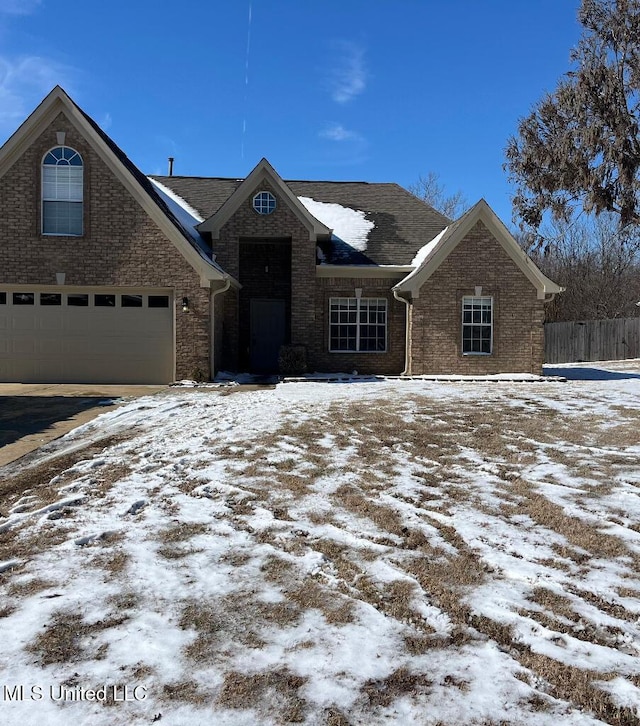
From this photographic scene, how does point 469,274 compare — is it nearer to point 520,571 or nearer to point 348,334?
point 348,334

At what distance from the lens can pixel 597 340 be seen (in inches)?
1037

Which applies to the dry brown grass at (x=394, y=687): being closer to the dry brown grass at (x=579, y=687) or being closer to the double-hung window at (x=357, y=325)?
the dry brown grass at (x=579, y=687)

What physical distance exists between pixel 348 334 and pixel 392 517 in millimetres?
12706

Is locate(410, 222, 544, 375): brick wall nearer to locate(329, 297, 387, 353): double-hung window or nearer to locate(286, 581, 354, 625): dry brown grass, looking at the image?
locate(329, 297, 387, 353): double-hung window

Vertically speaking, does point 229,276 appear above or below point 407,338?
Answer: above

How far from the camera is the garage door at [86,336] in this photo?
13.5m

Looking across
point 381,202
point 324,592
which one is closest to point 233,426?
point 324,592

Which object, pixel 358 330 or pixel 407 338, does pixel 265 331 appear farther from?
pixel 407 338

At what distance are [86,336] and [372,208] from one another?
11159 millimetres

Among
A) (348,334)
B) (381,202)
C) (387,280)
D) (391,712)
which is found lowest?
(391,712)

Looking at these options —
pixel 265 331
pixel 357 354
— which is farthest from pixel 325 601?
pixel 265 331

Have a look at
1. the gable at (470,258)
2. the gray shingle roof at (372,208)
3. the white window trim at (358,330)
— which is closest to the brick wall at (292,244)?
the white window trim at (358,330)

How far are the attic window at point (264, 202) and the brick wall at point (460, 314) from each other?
509 cm

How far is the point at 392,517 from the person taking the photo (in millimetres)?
4172
